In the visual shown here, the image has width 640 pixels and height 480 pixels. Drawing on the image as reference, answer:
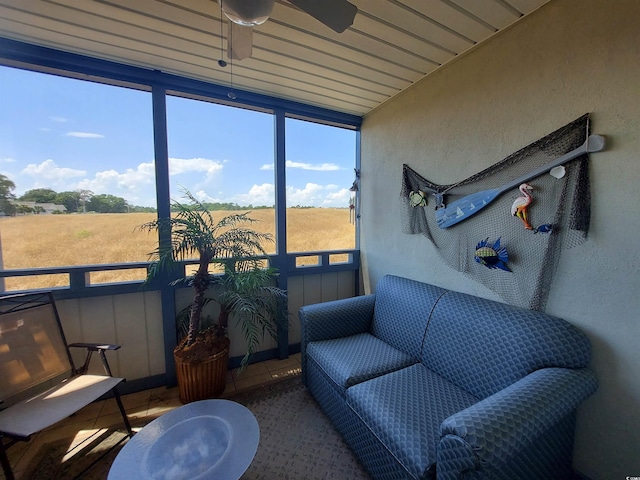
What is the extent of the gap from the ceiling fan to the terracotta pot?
204 centimetres

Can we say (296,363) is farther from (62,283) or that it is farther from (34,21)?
(34,21)

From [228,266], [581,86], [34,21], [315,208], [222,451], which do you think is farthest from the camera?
[315,208]

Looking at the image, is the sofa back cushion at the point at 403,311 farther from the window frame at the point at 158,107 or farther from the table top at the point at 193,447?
the table top at the point at 193,447

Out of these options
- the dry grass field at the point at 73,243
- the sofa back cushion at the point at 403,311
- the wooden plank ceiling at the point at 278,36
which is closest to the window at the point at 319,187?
the wooden plank ceiling at the point at 278,36

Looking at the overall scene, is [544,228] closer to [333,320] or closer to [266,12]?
[333,320]

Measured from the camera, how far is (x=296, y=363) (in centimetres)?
254

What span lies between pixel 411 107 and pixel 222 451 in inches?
104

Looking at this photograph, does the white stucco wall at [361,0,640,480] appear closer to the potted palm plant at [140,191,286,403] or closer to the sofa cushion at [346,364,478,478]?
the sofa cushion at [346,364,478,478]

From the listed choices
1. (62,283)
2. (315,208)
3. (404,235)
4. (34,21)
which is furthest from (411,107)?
(62,283)

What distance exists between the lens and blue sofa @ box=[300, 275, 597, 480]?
3.07 feet

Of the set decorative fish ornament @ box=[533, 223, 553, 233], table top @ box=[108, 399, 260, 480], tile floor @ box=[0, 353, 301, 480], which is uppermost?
decorative fish ornament @ box=[533, 223, 553, 233]

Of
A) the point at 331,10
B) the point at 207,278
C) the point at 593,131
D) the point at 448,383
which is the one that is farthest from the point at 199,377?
the point at 593,131

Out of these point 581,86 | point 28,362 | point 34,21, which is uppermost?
point 34,21

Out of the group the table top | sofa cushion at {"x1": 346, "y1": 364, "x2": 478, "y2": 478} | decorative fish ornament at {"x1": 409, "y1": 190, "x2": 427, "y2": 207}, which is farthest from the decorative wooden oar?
the table top
